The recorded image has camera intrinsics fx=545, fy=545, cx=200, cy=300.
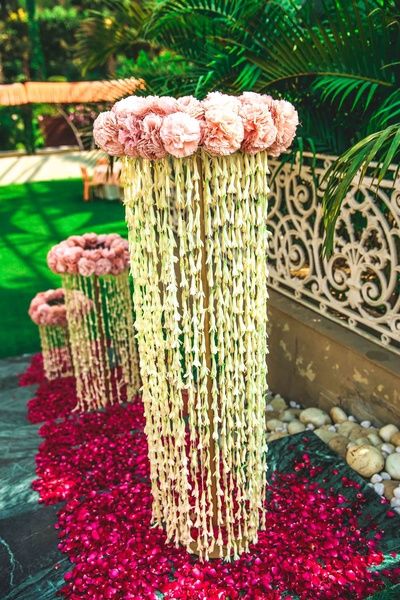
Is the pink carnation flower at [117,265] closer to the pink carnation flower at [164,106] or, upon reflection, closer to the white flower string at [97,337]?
the white flower string at [97,337]

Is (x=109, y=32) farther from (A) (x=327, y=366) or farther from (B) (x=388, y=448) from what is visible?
(B) (x=388, y=448)

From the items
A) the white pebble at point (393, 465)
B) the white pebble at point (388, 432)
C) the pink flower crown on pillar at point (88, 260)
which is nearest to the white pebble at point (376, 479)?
the white pebble at point (393, 465)

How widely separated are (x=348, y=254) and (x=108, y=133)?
159cm

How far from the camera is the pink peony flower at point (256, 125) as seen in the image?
1496 mm

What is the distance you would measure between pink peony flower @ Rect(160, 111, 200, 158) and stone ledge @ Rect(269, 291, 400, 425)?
61.2 inches

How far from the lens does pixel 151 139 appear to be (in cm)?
149

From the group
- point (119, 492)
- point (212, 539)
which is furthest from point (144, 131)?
point (119, 492)

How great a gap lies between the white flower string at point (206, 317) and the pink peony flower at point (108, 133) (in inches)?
2.4

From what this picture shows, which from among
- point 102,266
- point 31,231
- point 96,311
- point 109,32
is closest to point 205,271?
point 102,266

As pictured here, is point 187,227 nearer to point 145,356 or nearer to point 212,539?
point 145,356

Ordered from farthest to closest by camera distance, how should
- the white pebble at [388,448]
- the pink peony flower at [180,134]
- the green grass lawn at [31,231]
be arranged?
the green grass lawn at [31,231], the white pebble at [388,448], the pink peony flower at [180,134]

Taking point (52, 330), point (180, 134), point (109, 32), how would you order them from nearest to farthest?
point (180, 134) → point (52, 330) → point (109, 32)

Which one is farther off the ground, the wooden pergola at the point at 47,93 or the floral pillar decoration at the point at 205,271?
the wooden pergola at the point at 47,93

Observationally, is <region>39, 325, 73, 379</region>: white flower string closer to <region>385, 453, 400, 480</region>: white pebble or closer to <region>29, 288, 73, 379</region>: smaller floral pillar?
<region>29, 288, 73, 379</region>: smaller floral pillar
